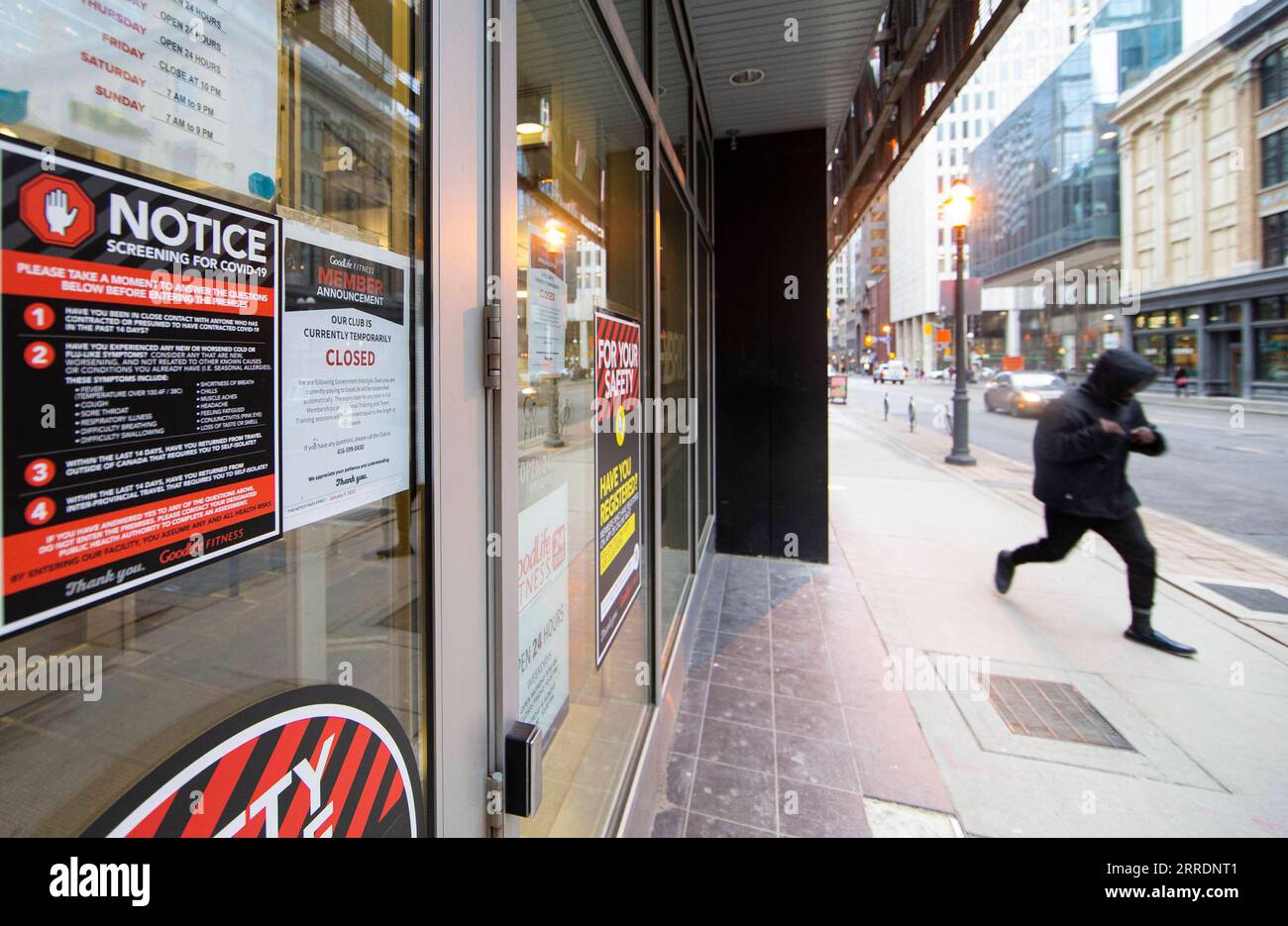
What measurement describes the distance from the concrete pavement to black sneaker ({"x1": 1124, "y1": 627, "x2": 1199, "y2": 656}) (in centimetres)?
8

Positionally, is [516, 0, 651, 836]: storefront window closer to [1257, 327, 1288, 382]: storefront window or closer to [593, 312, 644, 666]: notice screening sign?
[593, 312, 644, 666]: notice screening sign

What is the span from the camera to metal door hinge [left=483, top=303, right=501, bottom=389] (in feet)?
4.15

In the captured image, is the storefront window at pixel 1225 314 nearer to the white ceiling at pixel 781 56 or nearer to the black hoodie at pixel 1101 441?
the white ceiling at pixel 781 56

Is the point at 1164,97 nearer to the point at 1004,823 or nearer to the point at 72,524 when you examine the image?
the point at 1004,823

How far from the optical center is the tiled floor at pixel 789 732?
9.38ft

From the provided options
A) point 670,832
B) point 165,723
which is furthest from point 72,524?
point 670,832

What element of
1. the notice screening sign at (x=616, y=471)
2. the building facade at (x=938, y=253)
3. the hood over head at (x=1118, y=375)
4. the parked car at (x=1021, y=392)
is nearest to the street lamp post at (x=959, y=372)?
the hood over head at (x=1118, y=375)

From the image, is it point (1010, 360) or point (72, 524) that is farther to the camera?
point (1010, 360)

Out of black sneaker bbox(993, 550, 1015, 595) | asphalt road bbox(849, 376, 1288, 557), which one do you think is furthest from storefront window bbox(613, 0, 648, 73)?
asphalt road bbox(849, 376, 1288, 557)

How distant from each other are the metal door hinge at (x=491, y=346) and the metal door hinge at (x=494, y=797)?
2.69 ft

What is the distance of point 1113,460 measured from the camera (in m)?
4.44
